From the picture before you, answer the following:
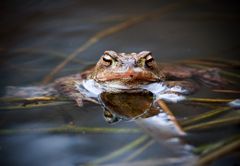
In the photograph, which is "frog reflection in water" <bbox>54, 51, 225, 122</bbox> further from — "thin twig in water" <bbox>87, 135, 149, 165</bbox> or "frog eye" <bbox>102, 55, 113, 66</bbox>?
"thin twig in water" <bbox>87, 135, 149, 165</bbox>

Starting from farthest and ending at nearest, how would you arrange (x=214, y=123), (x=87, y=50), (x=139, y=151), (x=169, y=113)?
(x=87, y=50) → (x=169, y=113) → (x=214, y=123) → (x=139, y=151)

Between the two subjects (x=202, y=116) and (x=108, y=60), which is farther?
(x=108, y=60)

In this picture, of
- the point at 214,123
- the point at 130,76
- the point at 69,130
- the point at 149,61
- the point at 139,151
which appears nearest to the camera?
the point at 139,151

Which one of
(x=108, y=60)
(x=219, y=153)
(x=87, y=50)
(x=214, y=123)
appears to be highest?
(x=87, y=50)

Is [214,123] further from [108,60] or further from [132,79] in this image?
[108,60]

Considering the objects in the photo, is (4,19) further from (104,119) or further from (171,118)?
(171,118)

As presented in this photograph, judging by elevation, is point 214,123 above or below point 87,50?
below

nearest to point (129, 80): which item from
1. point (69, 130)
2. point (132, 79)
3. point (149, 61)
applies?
point (132, 79)

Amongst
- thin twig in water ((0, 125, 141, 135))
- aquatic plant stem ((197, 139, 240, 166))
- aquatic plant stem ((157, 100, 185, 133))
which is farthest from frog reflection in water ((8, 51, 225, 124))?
aquatic plant stem ((197, 139, 240, 166))
